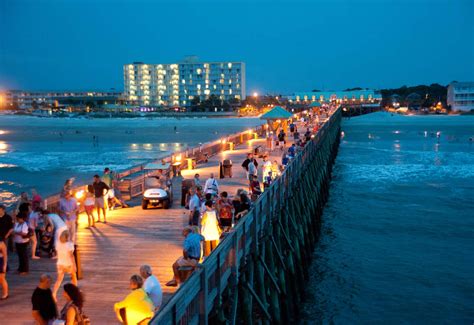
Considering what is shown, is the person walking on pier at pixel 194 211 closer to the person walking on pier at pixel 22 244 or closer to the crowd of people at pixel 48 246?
the crowd of people at pixel 48 246

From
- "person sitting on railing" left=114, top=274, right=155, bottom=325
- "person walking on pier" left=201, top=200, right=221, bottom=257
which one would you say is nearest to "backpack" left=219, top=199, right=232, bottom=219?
"person walking on pier" left=201, top=200, right=221, bottom=257

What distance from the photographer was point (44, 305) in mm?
7082

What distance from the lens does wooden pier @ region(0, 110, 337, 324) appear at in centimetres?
766

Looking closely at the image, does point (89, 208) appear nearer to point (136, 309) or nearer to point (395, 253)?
point (136, 309)

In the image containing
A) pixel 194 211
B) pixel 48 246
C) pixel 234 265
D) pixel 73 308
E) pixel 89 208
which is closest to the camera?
pixel 73 308

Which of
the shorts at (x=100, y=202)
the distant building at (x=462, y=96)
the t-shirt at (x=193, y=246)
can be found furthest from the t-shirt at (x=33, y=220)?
the distant building at (x=462, y=96)

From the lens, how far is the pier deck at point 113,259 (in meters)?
8.62

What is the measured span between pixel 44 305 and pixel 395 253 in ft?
50.3

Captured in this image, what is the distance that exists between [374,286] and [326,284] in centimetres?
142

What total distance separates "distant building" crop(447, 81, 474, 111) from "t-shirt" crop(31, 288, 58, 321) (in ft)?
586

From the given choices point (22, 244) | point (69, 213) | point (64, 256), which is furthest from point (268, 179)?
point (64, 256)

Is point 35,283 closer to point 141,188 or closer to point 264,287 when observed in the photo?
point 264,287

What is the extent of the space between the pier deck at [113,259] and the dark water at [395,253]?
14.8 ft

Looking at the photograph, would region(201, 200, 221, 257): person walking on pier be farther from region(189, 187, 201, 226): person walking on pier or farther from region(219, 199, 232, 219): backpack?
region(189, 187, 201, 226): person walking on pier
